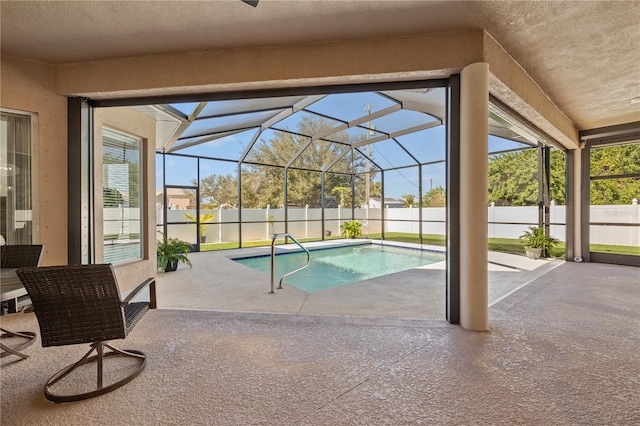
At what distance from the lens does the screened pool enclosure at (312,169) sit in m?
7.01

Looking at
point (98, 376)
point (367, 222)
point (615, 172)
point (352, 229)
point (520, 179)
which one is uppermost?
point (520, 179)

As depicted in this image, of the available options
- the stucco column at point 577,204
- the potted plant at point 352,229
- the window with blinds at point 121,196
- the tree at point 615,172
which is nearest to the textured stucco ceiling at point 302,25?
the window with blinds at point 121,196

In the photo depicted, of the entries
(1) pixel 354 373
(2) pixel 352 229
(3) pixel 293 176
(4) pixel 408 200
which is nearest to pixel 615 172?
(4) pixel 408 200

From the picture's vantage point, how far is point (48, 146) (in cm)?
329

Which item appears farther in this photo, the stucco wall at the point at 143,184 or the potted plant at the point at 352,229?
the potted plant at the point at 352,229

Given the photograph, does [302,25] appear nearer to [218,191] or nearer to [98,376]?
[98,376]

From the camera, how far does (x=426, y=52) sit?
2.76 metres

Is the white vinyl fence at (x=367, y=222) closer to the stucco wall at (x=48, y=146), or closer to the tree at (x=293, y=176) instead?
the tree at (x=293, y=176)

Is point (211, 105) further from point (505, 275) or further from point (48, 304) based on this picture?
point (505, 275)

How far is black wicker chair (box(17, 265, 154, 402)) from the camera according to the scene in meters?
1.78

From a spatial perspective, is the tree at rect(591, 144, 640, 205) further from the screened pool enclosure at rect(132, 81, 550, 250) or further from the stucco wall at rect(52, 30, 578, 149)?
the stucco wall at rect(52, 30, 578, 149)

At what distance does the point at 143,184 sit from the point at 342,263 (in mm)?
5418

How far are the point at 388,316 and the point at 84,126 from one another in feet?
13.8

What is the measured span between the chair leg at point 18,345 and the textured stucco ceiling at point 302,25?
2.74 metres
